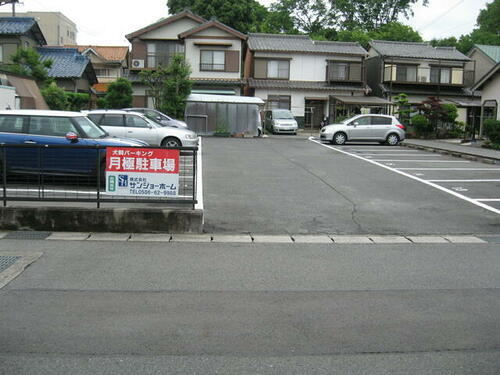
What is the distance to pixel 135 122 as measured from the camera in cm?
1859

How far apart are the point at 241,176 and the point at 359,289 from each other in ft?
29.4

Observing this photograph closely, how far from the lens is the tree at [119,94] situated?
31938 mm

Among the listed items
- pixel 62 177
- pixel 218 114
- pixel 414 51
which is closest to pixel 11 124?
pixel 62 177

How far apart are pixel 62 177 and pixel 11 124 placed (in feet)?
11.4

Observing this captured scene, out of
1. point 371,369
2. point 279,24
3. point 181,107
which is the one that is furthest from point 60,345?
point 279,24

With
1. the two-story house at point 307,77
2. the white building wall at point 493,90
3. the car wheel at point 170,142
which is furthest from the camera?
the two-story house at point 307,77

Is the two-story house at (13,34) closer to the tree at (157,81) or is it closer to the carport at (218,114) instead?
the tree at (157,81)

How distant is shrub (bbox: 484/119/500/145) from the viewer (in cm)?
2528

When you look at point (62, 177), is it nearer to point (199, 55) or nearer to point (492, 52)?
point (199, 55)

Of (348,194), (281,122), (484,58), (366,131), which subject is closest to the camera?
(348,194)

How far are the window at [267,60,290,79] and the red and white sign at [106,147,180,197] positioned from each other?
33.5 metres

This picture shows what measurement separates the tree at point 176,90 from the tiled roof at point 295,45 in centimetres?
→ 1083

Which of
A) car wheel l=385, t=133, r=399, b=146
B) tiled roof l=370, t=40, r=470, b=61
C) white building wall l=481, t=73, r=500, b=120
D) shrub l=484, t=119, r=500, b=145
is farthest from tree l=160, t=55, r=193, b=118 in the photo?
tiled roof l=370, t=40, r=470, b=61

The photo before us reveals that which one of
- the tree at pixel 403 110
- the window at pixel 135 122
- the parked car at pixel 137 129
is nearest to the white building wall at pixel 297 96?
the tree at pixel 403 110
